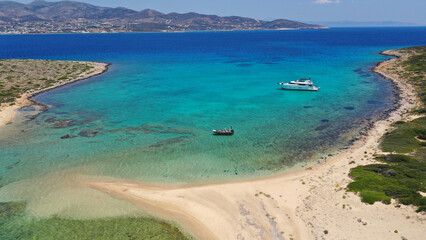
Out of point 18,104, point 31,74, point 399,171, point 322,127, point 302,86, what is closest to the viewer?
point 399,171

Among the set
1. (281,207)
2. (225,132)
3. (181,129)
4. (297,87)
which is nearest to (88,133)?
(181,129)

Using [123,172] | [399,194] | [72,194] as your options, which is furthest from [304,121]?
[72,194]

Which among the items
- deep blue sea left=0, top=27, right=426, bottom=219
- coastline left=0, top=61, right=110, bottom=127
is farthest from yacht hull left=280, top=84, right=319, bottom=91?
coastline left=0, top=61, right=110, bottom=127

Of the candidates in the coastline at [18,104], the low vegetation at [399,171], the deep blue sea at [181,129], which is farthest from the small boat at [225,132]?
the coastline at [18,104]

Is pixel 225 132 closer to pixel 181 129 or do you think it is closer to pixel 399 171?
pixel 181 129

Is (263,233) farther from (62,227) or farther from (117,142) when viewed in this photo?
(117,142)

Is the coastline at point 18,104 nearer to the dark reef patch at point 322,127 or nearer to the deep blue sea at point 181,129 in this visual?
the deep blue sea at point 181,129
